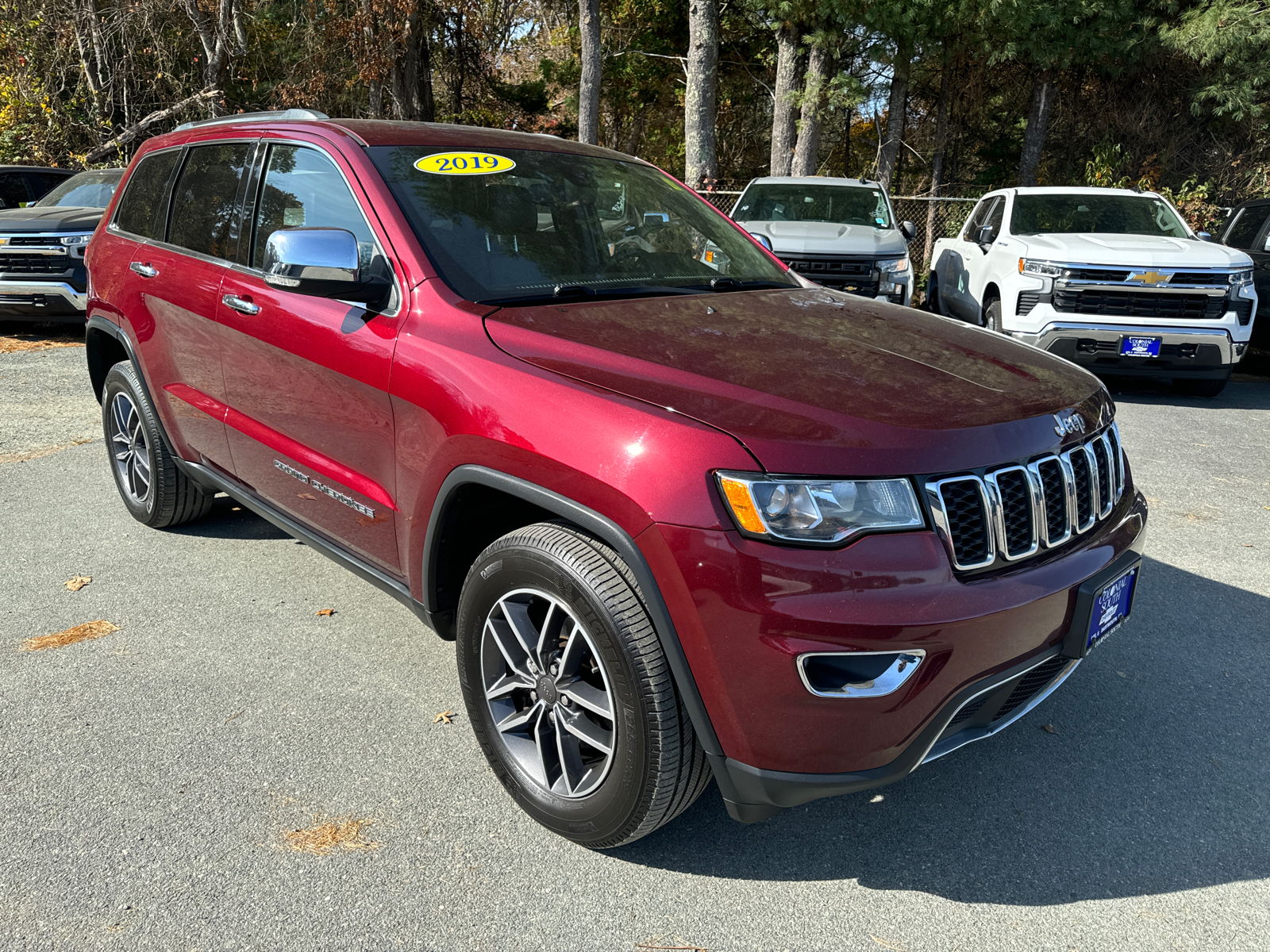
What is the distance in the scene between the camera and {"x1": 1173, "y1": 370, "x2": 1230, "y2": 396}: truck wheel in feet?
28.0

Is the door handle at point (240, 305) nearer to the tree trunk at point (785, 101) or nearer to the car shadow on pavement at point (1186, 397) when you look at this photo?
the car shadow on pavement at point (1186, 397)

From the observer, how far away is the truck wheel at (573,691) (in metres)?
2.25

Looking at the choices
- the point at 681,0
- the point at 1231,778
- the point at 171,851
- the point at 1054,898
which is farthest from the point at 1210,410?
the point at 681,0

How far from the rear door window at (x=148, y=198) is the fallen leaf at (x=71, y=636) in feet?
5.58

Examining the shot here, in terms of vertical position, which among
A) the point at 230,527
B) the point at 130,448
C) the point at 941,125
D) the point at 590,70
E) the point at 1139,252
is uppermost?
the point at 590,70

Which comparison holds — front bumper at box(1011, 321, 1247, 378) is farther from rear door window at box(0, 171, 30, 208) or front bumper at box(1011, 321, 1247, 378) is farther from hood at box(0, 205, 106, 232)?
rear door window at box(0, 171, 30, 208)

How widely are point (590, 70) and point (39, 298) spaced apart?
1009 cm

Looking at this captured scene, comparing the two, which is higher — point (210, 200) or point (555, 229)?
point (210, 200)

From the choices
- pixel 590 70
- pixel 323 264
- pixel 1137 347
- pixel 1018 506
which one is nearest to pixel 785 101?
pixel 590 70

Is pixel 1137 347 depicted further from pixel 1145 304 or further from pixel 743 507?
pixel 743 507

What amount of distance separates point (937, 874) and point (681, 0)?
2495cm

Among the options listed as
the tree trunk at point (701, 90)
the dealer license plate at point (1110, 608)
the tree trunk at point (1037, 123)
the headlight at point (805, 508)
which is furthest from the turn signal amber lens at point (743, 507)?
the tree trunk at point (1037, 123)

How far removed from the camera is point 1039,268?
27.2 feet

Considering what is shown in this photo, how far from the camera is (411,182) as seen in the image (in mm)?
3145
